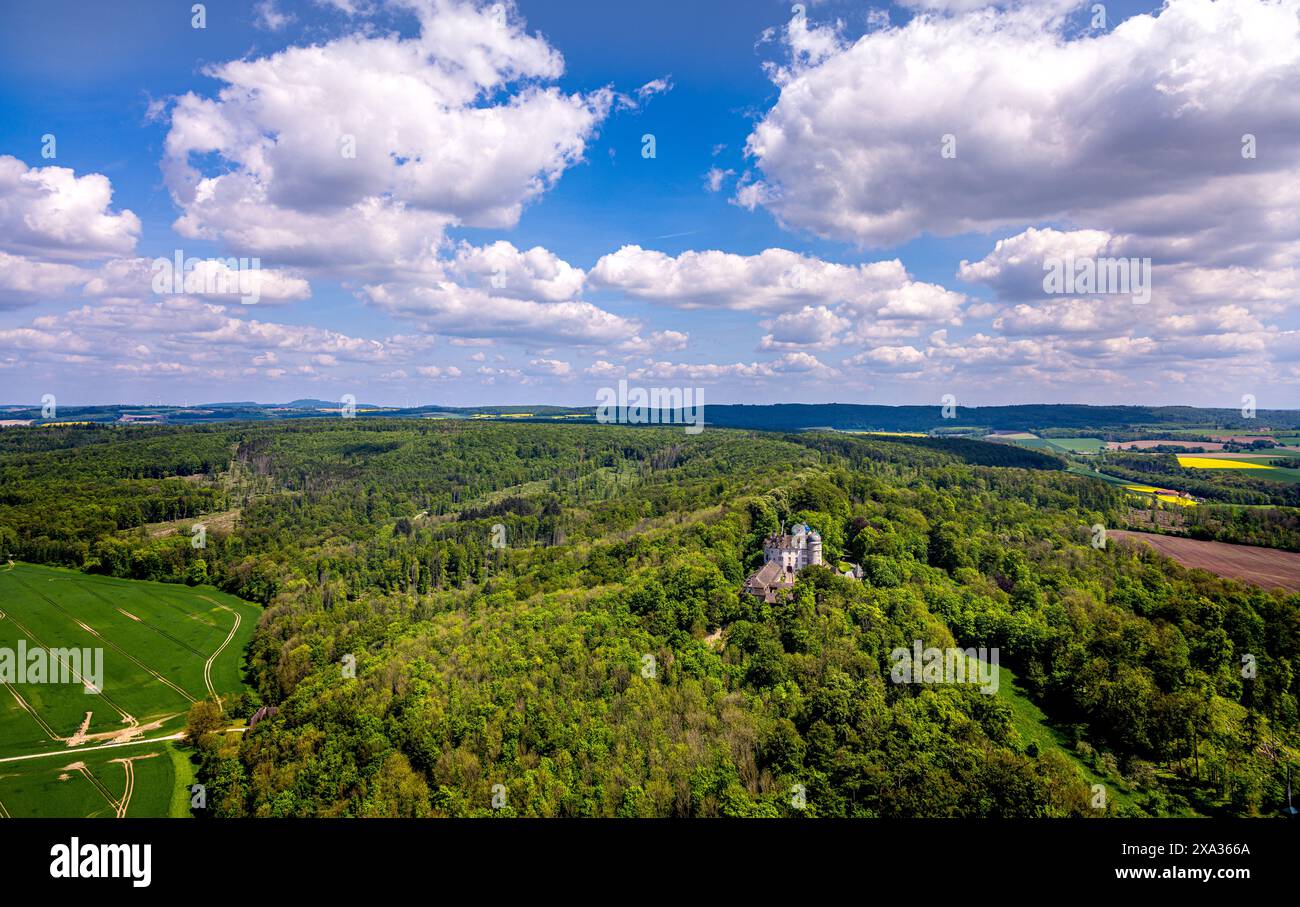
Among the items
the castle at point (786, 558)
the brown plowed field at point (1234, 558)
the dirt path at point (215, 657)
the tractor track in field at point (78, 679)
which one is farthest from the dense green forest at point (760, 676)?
the tractor track in field at point (78, 679)

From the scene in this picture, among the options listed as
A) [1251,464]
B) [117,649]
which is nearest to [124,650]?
[117,649]

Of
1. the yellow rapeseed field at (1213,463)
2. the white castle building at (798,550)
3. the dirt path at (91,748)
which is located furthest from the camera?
the yellow rapeseed field at (1213,463)

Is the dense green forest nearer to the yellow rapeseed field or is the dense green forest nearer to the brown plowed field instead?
the brown plowed field

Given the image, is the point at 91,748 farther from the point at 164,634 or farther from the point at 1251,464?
A: the point at 1251,464

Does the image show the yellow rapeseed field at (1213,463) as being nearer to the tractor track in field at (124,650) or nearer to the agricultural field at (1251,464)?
the agricultural field at (1251,464)

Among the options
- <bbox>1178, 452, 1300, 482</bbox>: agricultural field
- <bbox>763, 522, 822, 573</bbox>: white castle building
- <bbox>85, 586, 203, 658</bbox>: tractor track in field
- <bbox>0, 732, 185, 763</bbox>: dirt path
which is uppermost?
<bbox>1178, 452, 1300, 482</bbox>: agricultural field

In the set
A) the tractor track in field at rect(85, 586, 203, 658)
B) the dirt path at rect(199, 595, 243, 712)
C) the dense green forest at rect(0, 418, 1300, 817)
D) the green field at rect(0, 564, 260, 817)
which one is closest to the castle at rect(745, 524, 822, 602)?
the dense green forest at rect(0, 418, 1300, 817)

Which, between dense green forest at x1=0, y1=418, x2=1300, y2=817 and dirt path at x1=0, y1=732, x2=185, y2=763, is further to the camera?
dirt path at x1=0, y1=732, x2=185, y2=763
